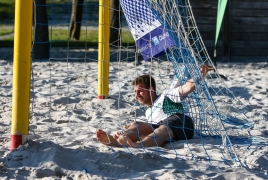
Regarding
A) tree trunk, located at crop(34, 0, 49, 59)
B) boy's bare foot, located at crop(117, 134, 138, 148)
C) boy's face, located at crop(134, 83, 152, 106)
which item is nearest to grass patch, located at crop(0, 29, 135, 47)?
tree trunk, located at crop(34, 0, 49, 59)

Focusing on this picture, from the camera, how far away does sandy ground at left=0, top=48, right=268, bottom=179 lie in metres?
3.89

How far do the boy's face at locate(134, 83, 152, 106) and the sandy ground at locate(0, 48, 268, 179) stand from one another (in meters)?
0.47

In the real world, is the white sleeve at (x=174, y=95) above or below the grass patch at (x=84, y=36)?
above

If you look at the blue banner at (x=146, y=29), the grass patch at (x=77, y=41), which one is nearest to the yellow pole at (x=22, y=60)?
the blue banner at (x=146, y=29)

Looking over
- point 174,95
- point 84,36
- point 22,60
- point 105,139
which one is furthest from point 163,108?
point 84,36

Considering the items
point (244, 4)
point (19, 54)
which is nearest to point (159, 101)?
point (19, 54)

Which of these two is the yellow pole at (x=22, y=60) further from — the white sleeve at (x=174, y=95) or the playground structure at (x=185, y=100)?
the white sleeve at (x=174, y=95)

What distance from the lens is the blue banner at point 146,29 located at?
5180mm

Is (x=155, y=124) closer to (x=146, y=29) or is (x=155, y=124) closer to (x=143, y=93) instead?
(x=143, y=93)

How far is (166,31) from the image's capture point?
510 cm

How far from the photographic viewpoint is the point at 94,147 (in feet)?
14.6

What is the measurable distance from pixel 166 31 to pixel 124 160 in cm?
147

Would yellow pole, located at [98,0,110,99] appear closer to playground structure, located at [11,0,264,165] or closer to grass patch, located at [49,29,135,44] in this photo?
playground structure, located at [11,0,264,165]

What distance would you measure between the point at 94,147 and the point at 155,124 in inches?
29.1
